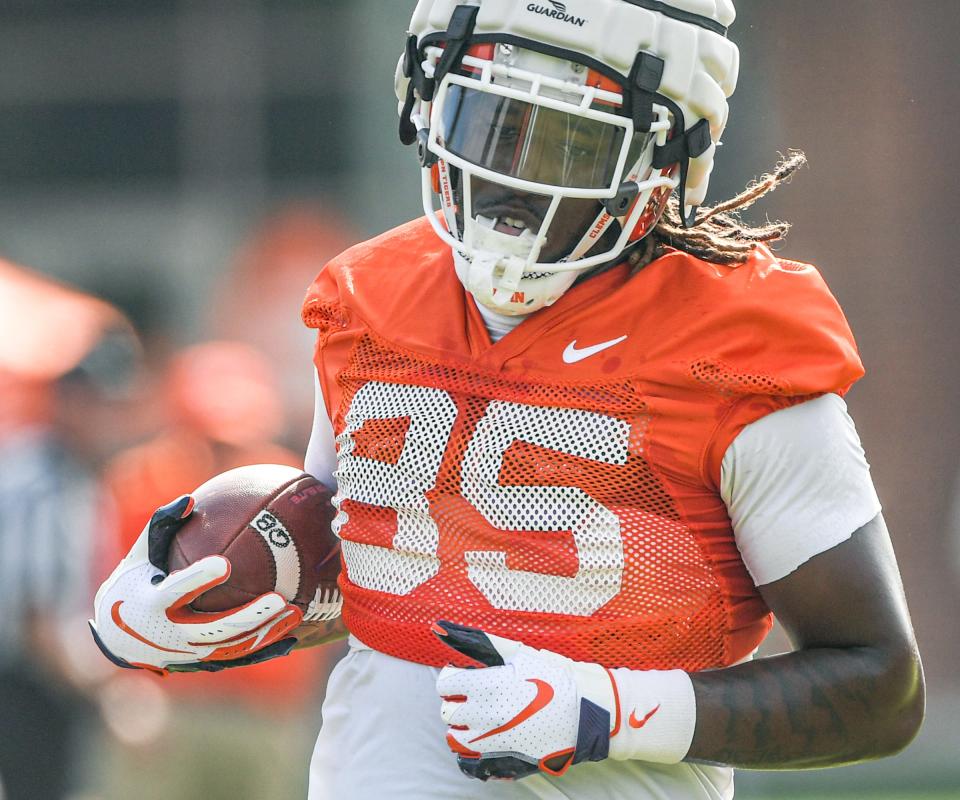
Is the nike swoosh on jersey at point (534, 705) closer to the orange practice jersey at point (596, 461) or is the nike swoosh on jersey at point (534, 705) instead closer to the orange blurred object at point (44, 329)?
the orange practice jersey at point (596, 461)

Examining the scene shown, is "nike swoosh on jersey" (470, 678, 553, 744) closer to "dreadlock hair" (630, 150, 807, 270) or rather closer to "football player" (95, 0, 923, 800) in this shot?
"football player" (95, 0, 923, 800)

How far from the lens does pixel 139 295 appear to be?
9.34 m

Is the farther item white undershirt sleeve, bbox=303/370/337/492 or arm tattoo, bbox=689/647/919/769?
white undershirt sleeve, bbox=303/370/337/492

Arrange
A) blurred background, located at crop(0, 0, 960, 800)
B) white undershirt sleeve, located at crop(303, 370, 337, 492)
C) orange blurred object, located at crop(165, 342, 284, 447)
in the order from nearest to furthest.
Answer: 1. white undershirt sleeve, located at crop(303, 370, 337, 492)
2. blurred background, located at crop(0, 0, 960, 800)
3. orange blurred object, located at crop(165, 342, 284, 447)

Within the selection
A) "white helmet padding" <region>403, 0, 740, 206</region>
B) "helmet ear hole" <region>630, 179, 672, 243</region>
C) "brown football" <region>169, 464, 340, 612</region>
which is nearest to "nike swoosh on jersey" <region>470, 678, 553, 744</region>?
"brown football" <region>169, 464, 340, 612</region>

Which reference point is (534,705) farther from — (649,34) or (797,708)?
(649,34)

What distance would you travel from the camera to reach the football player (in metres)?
2.04

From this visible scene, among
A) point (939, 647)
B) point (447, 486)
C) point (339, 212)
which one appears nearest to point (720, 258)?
point (447, 486)

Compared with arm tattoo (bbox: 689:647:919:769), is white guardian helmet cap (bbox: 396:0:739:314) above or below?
above

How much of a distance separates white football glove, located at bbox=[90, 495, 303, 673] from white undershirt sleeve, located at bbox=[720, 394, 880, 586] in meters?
0.75

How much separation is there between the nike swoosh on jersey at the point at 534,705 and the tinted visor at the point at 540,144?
684mm

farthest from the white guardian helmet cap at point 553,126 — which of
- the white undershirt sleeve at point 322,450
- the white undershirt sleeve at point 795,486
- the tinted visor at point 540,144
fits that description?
the white undershirt sleeve at point 322,450

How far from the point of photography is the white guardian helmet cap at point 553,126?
2.16 m

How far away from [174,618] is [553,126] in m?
0.93
